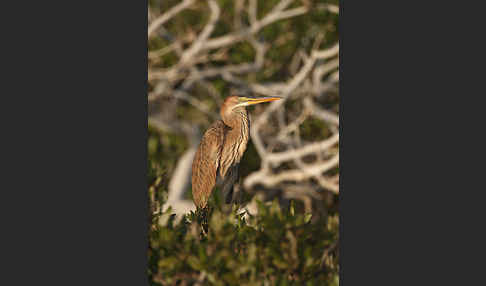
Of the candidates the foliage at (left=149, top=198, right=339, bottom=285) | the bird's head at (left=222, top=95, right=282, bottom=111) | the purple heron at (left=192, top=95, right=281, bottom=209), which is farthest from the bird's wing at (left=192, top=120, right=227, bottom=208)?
the foliage at (left=149, top=198, right=339, bottom=285)

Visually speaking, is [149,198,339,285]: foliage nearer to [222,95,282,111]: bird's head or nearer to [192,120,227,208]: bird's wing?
[192,120,227,208]: bird's wing

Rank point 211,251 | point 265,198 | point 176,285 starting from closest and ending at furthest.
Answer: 1. point 211,251
2. point 176,285
3. point 265,198

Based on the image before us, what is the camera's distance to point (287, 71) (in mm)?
6699

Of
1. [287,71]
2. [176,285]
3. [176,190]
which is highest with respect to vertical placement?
[287,71]

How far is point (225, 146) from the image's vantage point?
4988 mm

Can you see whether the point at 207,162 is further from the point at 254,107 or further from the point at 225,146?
the point at 254,107

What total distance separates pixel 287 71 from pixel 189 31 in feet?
6.27

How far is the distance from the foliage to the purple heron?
637 mm

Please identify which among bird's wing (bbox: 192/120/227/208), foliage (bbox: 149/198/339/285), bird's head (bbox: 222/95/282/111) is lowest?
foliage (bbox: 149/198/339/285)

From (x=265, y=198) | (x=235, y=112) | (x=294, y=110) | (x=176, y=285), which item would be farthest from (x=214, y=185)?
(x=294, y=110)

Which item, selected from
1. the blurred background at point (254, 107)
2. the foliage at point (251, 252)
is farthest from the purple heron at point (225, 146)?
the foliage at point (251, 252)

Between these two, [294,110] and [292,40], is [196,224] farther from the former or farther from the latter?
[292,40]

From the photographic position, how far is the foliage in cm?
395

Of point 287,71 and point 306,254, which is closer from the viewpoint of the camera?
point 306,254
